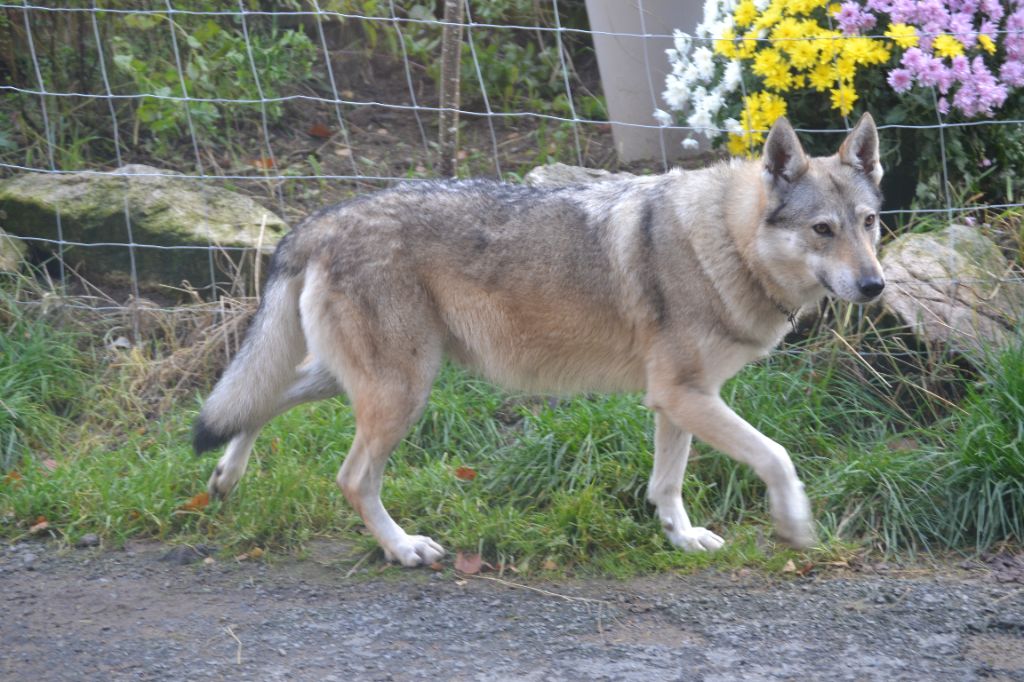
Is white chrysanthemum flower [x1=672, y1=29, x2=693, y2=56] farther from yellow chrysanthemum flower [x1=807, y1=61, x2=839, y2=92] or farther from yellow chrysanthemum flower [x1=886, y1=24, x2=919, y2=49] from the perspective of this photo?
yellow chrysanthemum flower [x1=886, y1=24, x2=919, y2=49]

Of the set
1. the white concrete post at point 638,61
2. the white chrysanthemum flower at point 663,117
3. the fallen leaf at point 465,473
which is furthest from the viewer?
the white concrete post at point 638,61

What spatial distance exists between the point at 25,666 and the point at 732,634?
222 cm

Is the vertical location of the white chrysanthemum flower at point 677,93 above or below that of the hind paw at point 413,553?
above

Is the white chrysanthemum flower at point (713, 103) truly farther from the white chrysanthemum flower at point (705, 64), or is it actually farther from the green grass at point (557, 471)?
the green grass at point (557, 471)

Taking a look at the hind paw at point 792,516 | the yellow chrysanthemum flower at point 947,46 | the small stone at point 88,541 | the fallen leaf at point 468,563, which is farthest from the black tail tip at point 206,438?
the yellow chrysanthemum flower at point 947,46

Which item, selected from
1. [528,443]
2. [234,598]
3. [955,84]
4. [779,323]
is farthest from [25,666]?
Answer: [955,84]

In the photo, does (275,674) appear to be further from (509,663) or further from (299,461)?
(299,461)

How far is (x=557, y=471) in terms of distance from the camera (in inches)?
189

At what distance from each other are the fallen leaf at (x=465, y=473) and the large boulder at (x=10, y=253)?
267 cm

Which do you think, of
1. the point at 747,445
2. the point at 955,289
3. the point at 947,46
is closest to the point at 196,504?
the point at 747,445

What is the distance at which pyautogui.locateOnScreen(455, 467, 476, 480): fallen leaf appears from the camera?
492cm

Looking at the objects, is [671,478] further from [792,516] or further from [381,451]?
[381,451]

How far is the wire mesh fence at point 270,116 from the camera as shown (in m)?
5.96

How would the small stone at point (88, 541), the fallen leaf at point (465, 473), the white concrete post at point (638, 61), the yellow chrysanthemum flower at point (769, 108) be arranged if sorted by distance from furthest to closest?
the white concrete post at point (638, 61) → the yellow chrysanthemum flower at point (769, 108) → the fallen leaf at point (465, 473) → the small stone at point (88, 541)
